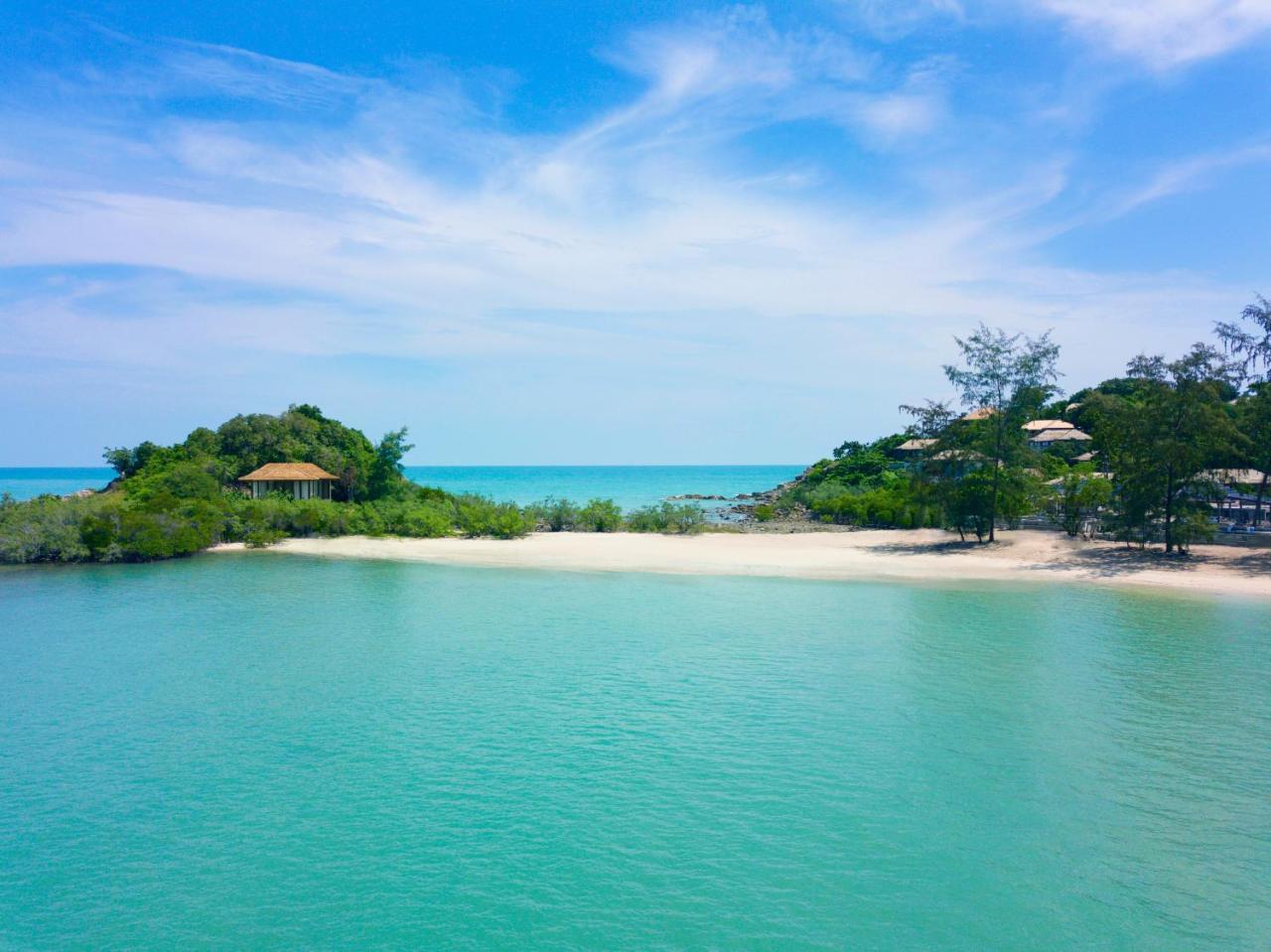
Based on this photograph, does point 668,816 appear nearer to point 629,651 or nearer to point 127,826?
point 127,826

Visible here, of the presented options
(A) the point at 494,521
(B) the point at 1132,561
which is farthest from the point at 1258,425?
(A) the point at 494,521

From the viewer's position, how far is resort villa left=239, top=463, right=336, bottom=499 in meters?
42.5

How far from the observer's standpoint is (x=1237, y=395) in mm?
30578

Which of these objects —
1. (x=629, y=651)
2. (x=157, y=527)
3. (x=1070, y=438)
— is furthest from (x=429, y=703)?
(x=1070, y=438)

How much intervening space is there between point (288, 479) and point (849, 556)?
93.8 feet

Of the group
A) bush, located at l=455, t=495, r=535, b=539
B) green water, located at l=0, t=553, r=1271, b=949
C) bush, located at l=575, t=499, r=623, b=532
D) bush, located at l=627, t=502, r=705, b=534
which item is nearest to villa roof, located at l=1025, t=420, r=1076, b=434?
bush, located at l=627, t=502, r=705, b=534

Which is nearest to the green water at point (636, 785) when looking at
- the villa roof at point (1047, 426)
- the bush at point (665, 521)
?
the bush at point (665, 521)

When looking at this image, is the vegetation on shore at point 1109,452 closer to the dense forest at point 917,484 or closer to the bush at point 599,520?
the dense forest at point 917,484

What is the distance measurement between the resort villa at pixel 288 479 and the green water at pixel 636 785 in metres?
21.4

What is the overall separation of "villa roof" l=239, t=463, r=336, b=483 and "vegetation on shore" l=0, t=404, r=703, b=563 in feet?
2.89

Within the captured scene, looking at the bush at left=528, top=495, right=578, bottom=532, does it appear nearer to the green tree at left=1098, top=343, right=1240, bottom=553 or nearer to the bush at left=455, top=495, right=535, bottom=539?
the bush at left=455, top=495, right=535, bottom=539

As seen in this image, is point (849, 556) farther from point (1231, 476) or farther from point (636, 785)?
point (636, 785)

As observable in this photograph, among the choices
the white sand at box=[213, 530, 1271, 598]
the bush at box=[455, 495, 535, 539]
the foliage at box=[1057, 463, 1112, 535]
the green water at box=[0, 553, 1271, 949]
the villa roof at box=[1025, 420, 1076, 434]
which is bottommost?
the green water at box=[0, 553, 1271, 949]

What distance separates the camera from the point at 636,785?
11.3 metres
